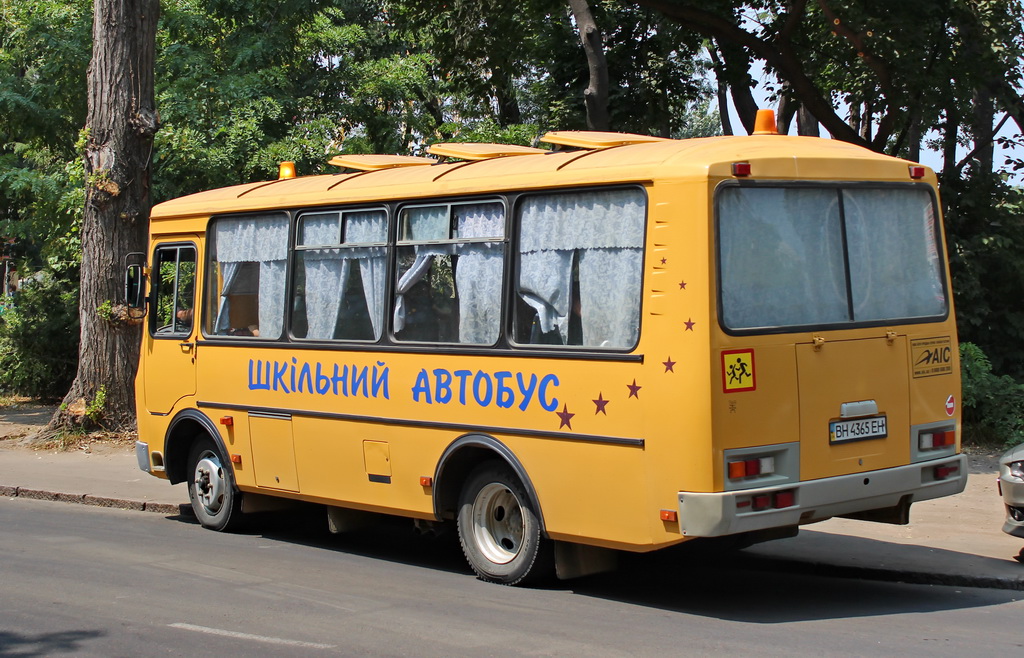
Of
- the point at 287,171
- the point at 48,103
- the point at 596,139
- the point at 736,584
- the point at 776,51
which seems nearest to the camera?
the point at 596,139

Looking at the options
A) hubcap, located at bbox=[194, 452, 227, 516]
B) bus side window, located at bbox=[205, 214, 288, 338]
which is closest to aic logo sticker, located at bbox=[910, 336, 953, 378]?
bus side window, located at bbox=[205, 214, 288, 338]

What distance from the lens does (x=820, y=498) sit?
7094 mm

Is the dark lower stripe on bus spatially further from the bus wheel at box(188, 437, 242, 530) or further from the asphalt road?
the asphalt road

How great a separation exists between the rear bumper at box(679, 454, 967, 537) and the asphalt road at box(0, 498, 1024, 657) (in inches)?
23.6

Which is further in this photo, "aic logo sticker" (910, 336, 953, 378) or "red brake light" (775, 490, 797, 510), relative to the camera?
"aic logo sticker" (910, 336, 953, 378)

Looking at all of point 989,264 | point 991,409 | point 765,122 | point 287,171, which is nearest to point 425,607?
point 765,122

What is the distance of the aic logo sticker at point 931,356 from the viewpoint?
7758mm

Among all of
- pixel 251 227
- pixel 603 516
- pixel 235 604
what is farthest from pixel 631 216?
pixel 251 227

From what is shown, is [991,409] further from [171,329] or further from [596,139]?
[171,329]

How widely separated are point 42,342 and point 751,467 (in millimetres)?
18475

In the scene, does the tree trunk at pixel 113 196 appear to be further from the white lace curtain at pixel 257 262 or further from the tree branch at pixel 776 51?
the tree branch at pixel 776 51

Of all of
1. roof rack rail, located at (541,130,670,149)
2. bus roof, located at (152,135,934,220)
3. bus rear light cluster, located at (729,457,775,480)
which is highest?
roof rack rail, located at (541,130,670,149)

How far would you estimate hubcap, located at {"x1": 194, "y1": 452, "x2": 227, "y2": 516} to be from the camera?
1073cm

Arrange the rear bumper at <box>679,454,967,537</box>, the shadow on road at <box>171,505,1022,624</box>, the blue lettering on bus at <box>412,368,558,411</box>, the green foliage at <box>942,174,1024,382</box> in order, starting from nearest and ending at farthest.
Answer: the rear bumper at <box>679,454,967,537</box>, the shadow on road at <box>171,505,1022,624</box>, the blue lettering on bus at <box>412,368,558,411</box>, the green foliage at <box>942,174,1024,382</box>
